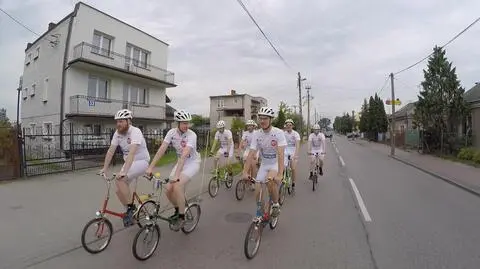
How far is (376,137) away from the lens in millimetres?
55719

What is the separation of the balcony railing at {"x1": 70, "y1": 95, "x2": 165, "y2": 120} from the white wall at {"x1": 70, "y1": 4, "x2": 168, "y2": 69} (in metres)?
2.97

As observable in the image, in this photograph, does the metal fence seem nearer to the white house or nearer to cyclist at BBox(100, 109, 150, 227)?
the white house

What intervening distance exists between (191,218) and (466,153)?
1969 centimetres

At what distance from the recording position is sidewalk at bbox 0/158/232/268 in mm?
5102

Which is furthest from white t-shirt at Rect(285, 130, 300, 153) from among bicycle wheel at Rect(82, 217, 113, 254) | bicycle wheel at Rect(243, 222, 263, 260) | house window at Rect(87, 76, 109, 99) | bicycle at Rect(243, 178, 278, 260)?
house window at Rect(87, 76, 109, 99)

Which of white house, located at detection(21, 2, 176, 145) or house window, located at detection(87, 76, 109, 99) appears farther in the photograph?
house window, located at detection(87, 76, 109, 99)

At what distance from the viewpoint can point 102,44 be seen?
72.6ft

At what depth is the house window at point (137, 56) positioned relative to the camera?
24.2 metres

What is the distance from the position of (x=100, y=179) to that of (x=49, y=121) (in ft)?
41.2

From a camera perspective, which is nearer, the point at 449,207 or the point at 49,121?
the point at 449,207

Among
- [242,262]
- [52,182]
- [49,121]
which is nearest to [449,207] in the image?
[242,262]

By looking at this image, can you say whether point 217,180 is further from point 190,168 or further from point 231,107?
point 231,107

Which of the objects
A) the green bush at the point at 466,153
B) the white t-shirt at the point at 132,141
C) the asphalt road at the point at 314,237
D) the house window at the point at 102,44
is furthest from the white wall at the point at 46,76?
the green bush at the point at 466,153

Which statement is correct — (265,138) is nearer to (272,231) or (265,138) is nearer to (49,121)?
(272,231)
